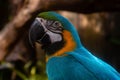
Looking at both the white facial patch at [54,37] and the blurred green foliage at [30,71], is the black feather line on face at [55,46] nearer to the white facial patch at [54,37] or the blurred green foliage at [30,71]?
the white facial patch at [54,37]

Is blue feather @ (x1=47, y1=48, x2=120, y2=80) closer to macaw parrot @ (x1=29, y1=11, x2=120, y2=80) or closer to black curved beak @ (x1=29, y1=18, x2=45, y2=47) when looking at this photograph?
macaw parrot @ (x1=29, y1=11, x2=120, y2=80)

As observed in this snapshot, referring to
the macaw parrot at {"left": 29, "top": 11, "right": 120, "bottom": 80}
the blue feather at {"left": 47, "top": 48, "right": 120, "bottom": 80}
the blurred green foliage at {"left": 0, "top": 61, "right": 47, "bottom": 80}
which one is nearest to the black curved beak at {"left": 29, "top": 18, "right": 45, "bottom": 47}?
the macaw parrot at {"left": 29, "top": 11, "right": 120, "bottom": 80}

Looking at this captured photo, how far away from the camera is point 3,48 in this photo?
3.84m

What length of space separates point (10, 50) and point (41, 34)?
217cm

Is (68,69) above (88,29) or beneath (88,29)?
above

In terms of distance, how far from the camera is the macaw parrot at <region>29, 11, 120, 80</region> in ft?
5.79


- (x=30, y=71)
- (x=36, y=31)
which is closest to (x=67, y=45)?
(x=36, y=31)

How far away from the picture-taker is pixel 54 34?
70.8 inches

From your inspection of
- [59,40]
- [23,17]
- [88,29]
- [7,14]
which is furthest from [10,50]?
[59,40]

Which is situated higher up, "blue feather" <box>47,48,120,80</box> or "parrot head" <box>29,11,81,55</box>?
"parrot head" <box>29,11,81,55</box>

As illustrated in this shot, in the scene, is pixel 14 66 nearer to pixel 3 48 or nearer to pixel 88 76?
pixel 3 48

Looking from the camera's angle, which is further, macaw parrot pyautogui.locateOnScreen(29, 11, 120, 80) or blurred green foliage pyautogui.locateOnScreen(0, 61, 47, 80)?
blurred green foliage pyautogui.locateOnScreen(0, 61, 47, 80)

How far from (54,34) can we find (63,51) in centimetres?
8

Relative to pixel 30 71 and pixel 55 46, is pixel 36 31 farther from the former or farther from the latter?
pixel 30 71
